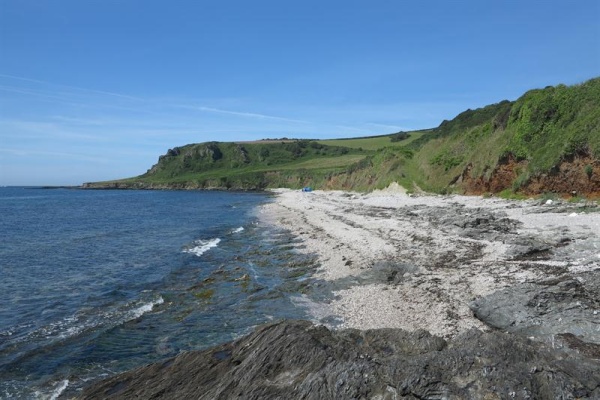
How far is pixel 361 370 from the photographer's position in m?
7.24

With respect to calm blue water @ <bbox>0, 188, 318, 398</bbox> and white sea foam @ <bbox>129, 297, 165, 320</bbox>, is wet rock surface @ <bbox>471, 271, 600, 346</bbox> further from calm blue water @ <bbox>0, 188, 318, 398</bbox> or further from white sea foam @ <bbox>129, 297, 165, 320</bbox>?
white sea foam @ <bbox>129, 297, 165, 320</bbox>

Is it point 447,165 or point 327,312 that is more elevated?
point 447,165

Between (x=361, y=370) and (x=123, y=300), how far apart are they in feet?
50.6

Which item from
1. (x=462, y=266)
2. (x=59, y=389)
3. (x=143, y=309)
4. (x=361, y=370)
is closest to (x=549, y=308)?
(x=462, y=266)

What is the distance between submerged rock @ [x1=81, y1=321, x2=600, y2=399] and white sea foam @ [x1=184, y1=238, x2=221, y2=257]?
21.6 meters

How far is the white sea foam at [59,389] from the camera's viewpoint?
35.3 feet

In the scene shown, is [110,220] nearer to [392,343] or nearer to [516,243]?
[516,243]

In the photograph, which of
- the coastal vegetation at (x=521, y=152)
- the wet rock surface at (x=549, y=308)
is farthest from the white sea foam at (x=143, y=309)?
the coastal vegetation at (x=521, y=152)

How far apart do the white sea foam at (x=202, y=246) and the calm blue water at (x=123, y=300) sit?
0.09 metres

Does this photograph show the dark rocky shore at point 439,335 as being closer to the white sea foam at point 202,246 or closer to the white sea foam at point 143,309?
the white sea foam at point 143,309

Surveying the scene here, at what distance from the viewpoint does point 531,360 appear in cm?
727

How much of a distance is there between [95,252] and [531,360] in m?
31.4

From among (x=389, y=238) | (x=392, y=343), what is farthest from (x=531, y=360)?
(x=389, y=238)

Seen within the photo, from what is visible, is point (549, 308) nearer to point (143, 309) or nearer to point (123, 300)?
point (143, 309)
